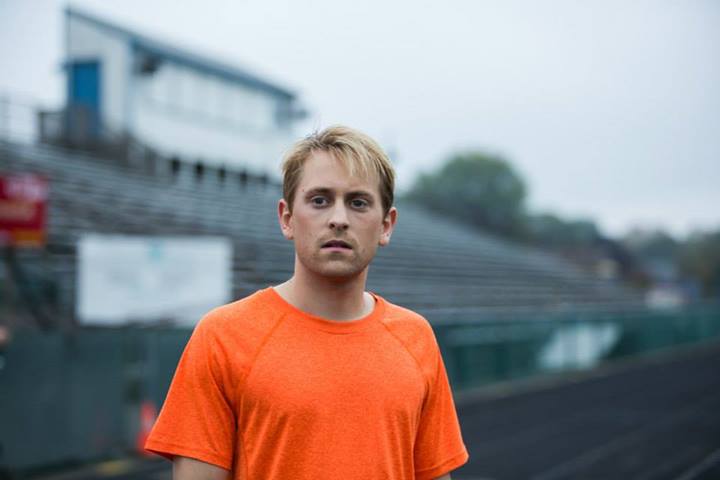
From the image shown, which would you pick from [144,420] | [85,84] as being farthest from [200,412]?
[85,84]

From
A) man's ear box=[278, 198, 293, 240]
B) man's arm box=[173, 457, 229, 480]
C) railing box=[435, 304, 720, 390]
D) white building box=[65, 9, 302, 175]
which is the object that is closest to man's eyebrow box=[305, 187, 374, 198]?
man's ear box=[278, 198, 293, 240]

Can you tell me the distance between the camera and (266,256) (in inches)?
700

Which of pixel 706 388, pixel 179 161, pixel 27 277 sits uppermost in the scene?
pixel 179 161

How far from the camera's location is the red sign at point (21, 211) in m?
9.92

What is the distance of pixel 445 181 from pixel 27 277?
6711 cm

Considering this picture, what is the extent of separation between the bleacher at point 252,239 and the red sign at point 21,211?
113 centimetres

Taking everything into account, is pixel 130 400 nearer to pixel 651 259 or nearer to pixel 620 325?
pixel 620 325

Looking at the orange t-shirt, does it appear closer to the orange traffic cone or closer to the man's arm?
the man's arm

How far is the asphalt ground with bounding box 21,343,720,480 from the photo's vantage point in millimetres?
9477

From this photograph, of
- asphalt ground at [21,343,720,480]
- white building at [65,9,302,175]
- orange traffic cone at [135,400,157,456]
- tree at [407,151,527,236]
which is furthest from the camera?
tree at [407,151,527,236]

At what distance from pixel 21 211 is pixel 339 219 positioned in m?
8.96

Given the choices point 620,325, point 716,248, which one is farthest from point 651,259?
point 620,325

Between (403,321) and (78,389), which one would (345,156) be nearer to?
(403,321)

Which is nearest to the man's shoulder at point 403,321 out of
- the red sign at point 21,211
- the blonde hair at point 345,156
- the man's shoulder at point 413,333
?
the man's shoulder at point 413,333
